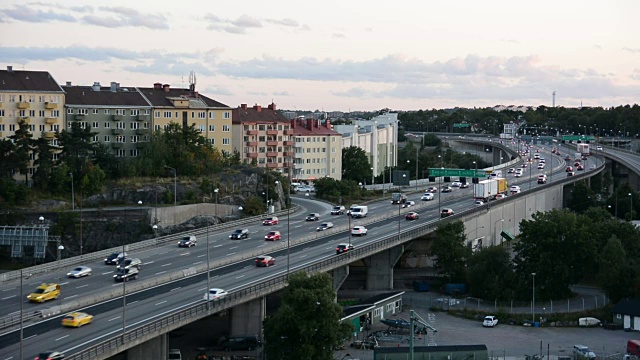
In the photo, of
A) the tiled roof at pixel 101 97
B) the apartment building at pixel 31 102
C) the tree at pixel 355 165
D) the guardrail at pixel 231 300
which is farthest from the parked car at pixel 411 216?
the tree at pixel 355 165

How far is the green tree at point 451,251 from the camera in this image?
248 feet

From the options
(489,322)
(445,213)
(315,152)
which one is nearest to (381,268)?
(489,322)

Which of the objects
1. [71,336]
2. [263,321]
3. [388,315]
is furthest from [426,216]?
[71,336]

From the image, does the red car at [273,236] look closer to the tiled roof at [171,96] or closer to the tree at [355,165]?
the tiled roof at [171,96]

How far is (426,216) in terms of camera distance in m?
89.2

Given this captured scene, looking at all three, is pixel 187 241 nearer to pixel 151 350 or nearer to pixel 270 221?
pixel 270 221

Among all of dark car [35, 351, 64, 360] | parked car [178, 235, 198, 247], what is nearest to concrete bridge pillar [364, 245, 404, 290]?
parked car [178, 235, 198, 247]

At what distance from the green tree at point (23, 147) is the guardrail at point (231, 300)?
31.8 metres

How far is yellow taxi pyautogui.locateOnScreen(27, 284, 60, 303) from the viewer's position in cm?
4756

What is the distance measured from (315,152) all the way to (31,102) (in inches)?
2017

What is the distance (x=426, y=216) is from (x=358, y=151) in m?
48.1

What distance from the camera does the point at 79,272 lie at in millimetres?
54812

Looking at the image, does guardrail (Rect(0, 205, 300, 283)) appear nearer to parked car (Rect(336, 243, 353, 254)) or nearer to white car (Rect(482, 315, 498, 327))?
parked car (Rect(336, 243, 353, 254))

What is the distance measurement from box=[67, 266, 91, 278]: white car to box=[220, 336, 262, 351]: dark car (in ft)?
30.2
